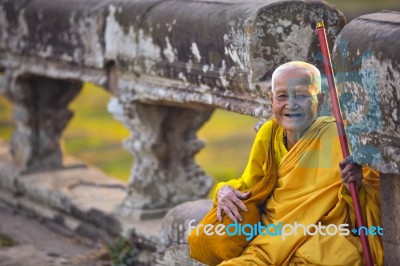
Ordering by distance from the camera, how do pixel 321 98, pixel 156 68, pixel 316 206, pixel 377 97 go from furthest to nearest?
pixel 156 68, pixel 321 98, pixel 316 206, pixel 377 97

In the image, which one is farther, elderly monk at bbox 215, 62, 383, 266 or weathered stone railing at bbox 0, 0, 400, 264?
weathered stone railing at bbox 0, 0, 400, 264

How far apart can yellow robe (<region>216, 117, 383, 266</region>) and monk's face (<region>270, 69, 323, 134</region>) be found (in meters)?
0.07

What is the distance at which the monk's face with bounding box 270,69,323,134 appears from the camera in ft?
16.0

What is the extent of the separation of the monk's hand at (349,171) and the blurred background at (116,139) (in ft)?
21.0

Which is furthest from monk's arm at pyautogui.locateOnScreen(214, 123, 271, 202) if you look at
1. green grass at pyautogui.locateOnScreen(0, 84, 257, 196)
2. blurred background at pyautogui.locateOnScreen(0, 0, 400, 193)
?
green grass at pyautogui.locateOnScreen(0, 84, 257, 196)

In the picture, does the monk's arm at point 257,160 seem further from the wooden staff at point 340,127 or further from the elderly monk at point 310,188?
the wooden staff at point 340,127

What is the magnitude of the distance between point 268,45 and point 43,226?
10.9 feet

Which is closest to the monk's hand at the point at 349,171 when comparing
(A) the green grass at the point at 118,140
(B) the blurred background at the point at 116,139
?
(B) the blurred background at the point at 116,139

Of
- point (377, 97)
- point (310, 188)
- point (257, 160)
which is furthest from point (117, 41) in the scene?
point (377, 97)

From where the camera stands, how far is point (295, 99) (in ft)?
16.0

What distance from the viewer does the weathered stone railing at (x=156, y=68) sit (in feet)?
18.7

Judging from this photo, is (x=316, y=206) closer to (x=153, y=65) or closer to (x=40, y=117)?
(x=153, y=65)

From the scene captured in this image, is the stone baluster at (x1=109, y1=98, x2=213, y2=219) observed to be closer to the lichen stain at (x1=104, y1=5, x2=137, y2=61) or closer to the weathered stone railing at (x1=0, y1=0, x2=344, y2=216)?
the weathered stone railing at (x1=0, y1=0, x2=344, y2=216)

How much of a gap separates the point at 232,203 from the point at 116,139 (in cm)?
852
